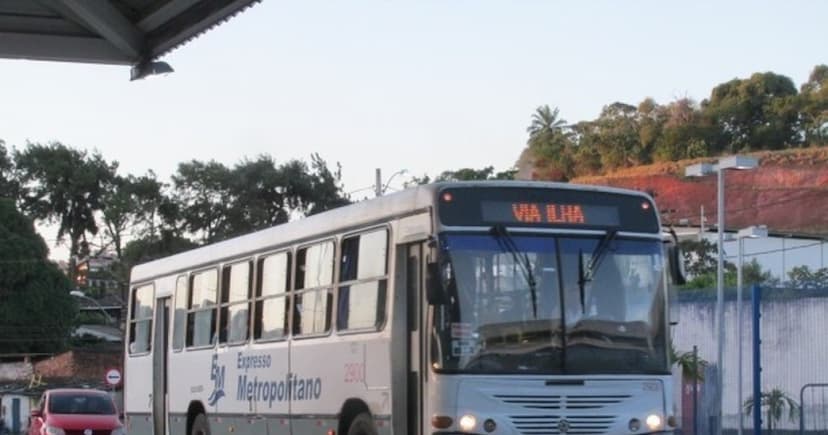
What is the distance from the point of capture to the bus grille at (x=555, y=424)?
12594mm

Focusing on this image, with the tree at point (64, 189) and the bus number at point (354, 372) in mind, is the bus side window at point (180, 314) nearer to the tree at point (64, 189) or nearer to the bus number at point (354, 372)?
the bus number at point (354, 372)

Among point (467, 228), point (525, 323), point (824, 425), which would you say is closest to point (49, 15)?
point (467, 228)

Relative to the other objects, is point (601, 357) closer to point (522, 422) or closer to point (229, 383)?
point (522, 422)

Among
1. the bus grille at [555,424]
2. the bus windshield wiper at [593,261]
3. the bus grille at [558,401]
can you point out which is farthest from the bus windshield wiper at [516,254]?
the bus grille at [555,424]

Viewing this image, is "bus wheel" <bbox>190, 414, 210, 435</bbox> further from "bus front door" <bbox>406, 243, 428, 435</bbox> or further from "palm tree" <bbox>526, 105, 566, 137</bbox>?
"palm tree" <bbox>526, 105, 566, 137</bbox>

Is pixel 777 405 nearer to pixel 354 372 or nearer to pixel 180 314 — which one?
pixel 180 314

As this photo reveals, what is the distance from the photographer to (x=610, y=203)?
13.6m

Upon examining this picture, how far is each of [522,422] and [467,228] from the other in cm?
187

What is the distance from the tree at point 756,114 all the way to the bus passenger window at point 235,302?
9759cm

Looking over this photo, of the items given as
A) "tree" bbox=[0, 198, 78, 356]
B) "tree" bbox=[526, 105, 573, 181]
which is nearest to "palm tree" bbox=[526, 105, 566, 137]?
"tree" bbox=[526, 105, 573, 181]

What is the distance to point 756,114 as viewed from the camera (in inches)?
4579

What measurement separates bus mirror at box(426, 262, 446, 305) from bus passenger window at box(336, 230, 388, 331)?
125cm

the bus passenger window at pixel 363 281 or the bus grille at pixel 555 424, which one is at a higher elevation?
the bus passenger window at pixel 363 281

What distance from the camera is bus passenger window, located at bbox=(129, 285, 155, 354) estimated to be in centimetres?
2223
